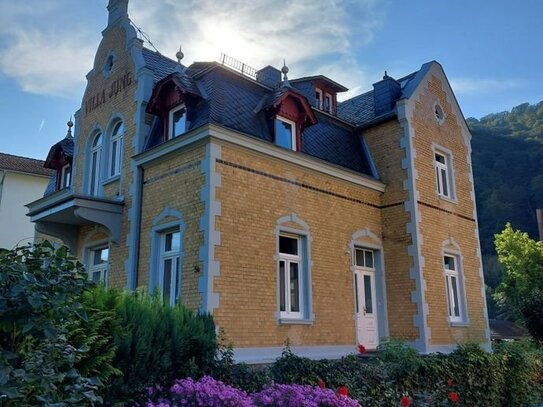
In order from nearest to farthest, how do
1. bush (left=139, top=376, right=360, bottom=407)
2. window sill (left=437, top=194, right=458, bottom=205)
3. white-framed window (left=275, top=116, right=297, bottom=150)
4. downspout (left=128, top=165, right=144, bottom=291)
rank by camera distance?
bush (left=139, top=376, right=360, bottom=407) < downspout (left=128, top=165, right=144, bottom=291) < white-framed window (left=275, top=116, right=297, bottom=150) < window sill (left=437, top=194, right=458, bottom=205)

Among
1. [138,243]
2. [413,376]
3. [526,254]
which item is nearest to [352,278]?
[413,376]

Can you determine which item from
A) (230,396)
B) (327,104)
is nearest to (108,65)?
(327,104)

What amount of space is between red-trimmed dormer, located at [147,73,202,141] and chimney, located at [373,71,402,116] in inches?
247

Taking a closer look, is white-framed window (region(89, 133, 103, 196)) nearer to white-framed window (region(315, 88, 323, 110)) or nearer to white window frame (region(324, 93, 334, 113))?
white-framed window (region(315, 88, 323, 110))

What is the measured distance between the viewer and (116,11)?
14594mm

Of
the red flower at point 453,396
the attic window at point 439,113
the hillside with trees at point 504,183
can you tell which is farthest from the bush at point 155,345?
the hillside with trees at point 504,183

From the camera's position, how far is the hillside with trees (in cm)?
4817

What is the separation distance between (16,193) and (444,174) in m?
21.9

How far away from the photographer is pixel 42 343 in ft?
12.4

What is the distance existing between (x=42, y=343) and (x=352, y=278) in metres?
9.59

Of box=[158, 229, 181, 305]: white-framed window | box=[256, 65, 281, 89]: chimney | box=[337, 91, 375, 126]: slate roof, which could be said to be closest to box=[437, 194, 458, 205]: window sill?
box=[337, 91, 375, 126]: slate roof

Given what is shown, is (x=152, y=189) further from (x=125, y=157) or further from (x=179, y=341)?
(x=179, y=341)

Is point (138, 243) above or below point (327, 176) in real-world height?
below

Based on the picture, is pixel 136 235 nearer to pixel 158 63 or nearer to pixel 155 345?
pixel 158 63
